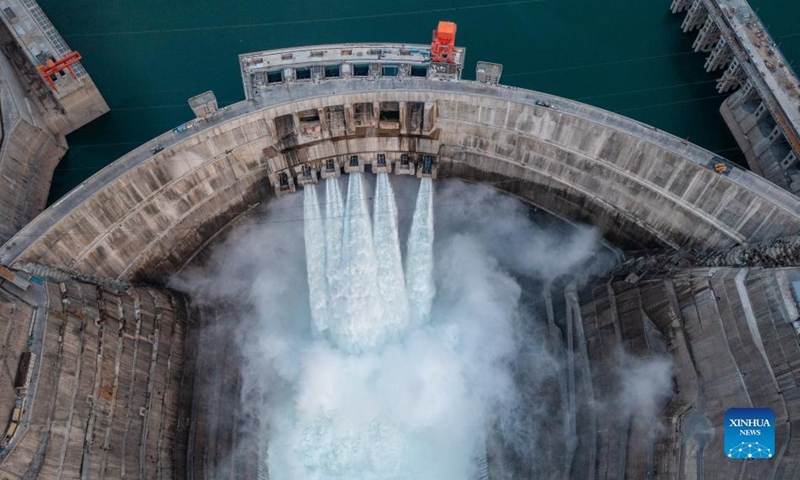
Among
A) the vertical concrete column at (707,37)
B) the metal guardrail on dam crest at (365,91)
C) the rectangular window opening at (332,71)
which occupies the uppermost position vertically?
the vertical concrete column at (707,37)

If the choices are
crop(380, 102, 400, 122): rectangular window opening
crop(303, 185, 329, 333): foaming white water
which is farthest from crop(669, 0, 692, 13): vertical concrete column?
crop(303, 185, 329, 333): foaming white water

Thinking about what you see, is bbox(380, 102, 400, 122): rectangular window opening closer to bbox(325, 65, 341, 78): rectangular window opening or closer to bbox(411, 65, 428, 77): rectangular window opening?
bbox(411, 65, 428, 77): rectangular window opening

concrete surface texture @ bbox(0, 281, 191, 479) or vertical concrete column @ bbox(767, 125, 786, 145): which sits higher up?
vertical concrete column @ bbox(767, 125, 786, 145)

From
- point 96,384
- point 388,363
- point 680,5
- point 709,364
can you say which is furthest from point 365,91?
point 680,5

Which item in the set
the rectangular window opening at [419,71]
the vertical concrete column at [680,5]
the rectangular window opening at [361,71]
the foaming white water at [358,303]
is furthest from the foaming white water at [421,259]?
the vertical concrete column at [680,5]

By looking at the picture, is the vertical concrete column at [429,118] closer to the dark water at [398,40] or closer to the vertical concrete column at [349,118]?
the vertical concrete column at [349,118]

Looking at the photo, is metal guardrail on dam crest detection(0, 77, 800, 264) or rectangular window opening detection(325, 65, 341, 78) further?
rectangular window opening detection(325, 65, 341, 78)

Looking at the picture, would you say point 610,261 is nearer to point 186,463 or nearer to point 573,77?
point 573,77
